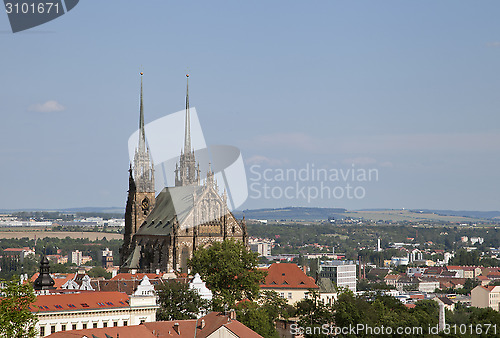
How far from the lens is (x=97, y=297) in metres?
97.1

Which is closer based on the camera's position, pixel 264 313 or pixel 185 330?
pixel 185 330

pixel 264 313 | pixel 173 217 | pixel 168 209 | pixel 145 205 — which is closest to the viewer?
pixel 264 313

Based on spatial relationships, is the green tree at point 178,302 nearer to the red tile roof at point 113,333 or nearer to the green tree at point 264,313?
the green tree at point 264,313

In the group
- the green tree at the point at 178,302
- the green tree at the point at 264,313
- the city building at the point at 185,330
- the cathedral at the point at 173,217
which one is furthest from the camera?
the cathedral at the point at 173,217

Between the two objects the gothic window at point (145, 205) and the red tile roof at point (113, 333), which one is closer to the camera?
the red tile roof at point (113, 333)

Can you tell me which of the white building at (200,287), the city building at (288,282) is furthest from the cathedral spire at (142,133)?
the white building at (200,287)

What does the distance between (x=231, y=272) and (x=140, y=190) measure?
1779 inches

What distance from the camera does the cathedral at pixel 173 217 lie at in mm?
142750

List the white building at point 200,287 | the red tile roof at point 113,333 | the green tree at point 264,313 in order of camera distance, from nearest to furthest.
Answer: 1. the red tile roof at point 113,333
2. the green tree at point 264,313
3. the white building at point 200,287

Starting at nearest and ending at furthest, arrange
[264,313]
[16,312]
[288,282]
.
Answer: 1. [16,312]
2. [264,313]
3. [288,282]

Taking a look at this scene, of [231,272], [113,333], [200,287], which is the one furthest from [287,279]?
[113,333]

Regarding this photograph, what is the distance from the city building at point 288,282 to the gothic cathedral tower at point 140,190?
83.6ft

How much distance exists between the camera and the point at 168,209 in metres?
151

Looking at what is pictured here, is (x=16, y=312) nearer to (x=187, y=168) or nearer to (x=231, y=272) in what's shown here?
(x=231, y=272)
